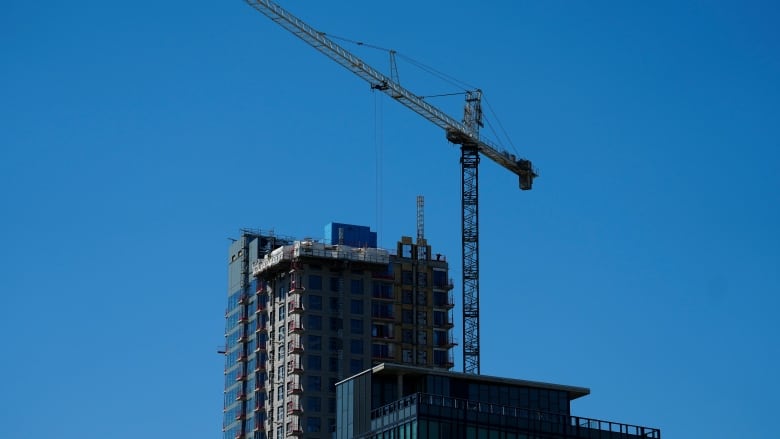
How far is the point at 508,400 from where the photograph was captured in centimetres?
16650

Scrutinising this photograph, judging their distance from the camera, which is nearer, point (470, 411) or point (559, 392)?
point (470, 411)

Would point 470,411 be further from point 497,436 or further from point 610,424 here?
point 610,424

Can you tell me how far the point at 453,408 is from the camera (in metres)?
156

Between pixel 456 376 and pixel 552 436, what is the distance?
10.7 metres

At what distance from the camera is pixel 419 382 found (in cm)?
16325

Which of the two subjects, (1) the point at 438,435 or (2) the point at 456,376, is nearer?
(1) the point at 438,435

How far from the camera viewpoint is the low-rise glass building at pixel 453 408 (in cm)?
15462

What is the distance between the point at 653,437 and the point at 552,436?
11764 millimetres

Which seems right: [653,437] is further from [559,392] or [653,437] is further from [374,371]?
[374,371]

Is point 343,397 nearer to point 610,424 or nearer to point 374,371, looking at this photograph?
point 374,371

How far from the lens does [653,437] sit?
167 meters

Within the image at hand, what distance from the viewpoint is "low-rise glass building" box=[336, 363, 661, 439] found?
154625 millimetres

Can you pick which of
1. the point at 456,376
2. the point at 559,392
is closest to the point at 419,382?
the point at 456,376

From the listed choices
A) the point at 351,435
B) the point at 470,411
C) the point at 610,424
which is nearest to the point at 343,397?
the point at 351,435
